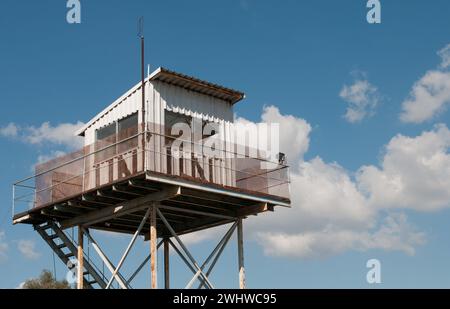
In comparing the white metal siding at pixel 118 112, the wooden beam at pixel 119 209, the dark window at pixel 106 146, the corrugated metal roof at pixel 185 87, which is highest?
the corrugated metal roof at pixel 185 87

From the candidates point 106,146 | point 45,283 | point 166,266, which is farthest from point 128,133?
point 45,283

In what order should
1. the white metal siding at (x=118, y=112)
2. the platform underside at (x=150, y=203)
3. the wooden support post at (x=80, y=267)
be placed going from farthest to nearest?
the wooden support post at (x=80, y=267), the white metal siding at (x=118, y=112), the platform underside at (x=150, y=203)

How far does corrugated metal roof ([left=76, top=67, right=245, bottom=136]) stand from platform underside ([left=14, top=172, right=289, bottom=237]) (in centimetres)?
384

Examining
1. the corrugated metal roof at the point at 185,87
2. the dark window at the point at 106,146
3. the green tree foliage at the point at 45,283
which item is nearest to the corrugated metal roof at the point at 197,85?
the corrugated metal roof at the point at 185,87

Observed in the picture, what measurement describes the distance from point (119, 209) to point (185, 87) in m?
5.47

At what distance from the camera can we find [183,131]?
30906 millimetres

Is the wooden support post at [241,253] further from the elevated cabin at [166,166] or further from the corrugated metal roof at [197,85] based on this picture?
the corrugated metal roof at [197,85]

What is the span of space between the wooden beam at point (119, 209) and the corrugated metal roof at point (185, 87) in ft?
12.6

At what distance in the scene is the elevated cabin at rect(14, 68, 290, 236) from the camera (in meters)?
28.9

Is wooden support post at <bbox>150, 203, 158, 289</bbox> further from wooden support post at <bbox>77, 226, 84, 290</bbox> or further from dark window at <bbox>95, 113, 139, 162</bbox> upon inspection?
wooden support post at <bbox>77, 226, 84, 290</bbox>

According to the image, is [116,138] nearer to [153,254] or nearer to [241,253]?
[153,254]

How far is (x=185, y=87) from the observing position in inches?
1248

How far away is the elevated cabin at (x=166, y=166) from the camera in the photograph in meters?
28.9
